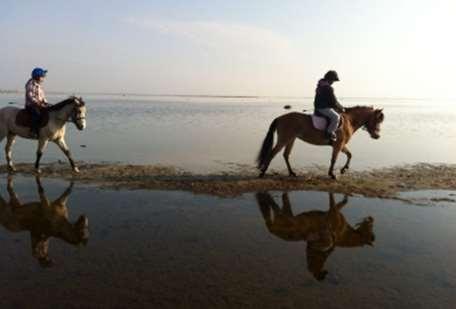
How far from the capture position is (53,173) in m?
11.4

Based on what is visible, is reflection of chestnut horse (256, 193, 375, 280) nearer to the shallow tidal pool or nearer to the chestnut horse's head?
the shallow tidal pool

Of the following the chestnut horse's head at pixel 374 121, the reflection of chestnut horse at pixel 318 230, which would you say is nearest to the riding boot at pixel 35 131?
the reflection of chestnut horse at pixel 318 230

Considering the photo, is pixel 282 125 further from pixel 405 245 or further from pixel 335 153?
pixel 405 245

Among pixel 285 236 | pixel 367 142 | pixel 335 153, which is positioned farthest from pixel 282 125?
pixel 367 142

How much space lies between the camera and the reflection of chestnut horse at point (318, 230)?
6201mm

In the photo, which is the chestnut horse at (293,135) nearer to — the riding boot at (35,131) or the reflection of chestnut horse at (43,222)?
the reflection of chestnut horse at (43,222)

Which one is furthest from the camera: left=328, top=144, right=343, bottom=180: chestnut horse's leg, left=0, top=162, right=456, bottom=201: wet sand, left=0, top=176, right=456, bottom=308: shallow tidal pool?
left=328, top=144, right=343, bottom=180: chestnut horse's leg

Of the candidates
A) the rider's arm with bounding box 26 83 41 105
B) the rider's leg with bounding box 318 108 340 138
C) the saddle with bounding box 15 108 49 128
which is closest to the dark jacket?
the rider's leg with bounding box 318 108 340 138

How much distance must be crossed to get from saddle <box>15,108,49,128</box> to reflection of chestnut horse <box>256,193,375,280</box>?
6.54 meters

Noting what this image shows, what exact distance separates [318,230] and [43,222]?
4.80 m

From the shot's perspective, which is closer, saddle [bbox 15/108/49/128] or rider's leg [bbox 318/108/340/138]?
saddle [bbox 15/108/49/128]

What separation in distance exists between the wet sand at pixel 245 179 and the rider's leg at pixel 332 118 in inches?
53.2

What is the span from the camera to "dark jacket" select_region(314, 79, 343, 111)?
1142cm

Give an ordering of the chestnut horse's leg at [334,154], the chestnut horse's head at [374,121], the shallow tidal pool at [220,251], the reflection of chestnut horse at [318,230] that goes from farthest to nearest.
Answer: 1. the chestnut horse's head at [374,121]
2. the chestnut horse's leg at [334,154]
3. the reflection of chestnut horse at [318,230]
4. the shallow tidal pool at [220,251]
